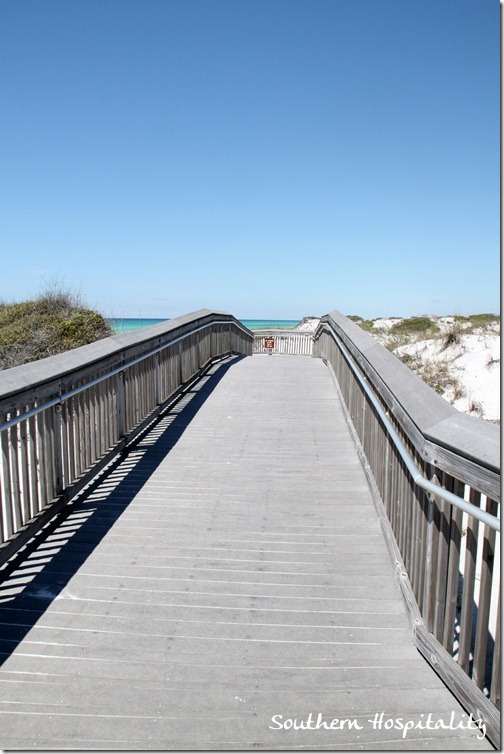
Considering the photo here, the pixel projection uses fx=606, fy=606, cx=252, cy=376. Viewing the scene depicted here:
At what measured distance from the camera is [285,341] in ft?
97.8

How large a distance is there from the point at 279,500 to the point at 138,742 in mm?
3034

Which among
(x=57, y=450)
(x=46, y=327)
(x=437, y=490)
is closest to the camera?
(x=437, y=490)

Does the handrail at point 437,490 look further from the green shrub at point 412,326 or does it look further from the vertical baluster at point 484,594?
the green shrub at point 412,326

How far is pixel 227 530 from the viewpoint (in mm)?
4871

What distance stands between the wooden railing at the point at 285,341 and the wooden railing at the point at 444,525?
24.2 meters

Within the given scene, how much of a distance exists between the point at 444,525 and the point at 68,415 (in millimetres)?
3333

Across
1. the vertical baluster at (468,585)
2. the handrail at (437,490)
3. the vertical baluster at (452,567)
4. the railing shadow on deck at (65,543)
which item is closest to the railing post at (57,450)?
the railing shadow on deck at (65,543)

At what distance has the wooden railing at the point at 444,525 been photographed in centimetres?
247

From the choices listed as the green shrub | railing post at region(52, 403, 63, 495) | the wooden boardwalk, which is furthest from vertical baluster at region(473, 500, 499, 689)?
the green shrub

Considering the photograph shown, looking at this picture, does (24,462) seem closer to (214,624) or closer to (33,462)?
(33,462)

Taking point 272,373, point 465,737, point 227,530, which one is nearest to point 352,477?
point 227,530

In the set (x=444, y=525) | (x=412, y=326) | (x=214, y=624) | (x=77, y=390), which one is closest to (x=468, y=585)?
(x=444, y=525)

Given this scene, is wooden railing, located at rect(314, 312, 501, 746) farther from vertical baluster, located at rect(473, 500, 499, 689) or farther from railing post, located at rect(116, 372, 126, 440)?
railing post, located at rect(116, 372, 126, 440)

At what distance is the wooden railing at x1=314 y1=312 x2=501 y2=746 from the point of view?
8.11 ft
